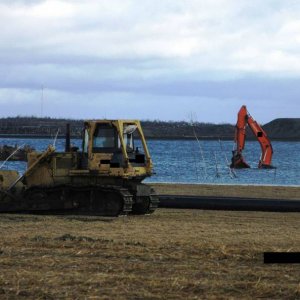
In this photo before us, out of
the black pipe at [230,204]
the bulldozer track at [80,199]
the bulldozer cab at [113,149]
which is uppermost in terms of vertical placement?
the bulldozer cab at [113,149]

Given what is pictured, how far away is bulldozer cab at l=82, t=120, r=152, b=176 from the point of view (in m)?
21.3

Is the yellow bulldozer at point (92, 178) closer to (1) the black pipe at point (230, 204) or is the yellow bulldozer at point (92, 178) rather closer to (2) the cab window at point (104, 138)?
(2) the cab window at point (104, 138)

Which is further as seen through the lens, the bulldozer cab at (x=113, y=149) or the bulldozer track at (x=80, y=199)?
the bulldozer track at (x=80, y=199)

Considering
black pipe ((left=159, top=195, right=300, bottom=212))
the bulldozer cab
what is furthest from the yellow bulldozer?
black pipe ((left=159, top=195, right=300, bottom=212))

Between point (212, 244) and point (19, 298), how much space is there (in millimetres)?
5676

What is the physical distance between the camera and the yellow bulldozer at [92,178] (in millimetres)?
21391

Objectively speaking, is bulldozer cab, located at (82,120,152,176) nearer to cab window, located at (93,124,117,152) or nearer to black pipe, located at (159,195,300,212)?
cab window, located at (93,124,117,152)

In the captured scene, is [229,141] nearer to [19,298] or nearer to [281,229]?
[281,229]

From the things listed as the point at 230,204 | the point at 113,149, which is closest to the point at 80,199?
the point at 113,149

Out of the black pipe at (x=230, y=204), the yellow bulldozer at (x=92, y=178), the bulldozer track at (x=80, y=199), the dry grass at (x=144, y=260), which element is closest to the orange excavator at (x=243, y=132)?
the black pipe at (x=230, y=204)

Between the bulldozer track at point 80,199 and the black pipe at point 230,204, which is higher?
the bulldozer track at point 80,199

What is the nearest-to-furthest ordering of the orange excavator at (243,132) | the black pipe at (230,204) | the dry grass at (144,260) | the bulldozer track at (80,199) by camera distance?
the dry grass at (144,260)
the bulldozer track at (80,199)
the black pipe at (230,204)
the orange excavator at (243,132)

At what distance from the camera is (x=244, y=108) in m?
48.2

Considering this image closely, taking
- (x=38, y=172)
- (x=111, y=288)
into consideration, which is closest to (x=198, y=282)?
(x=111, y=288)
